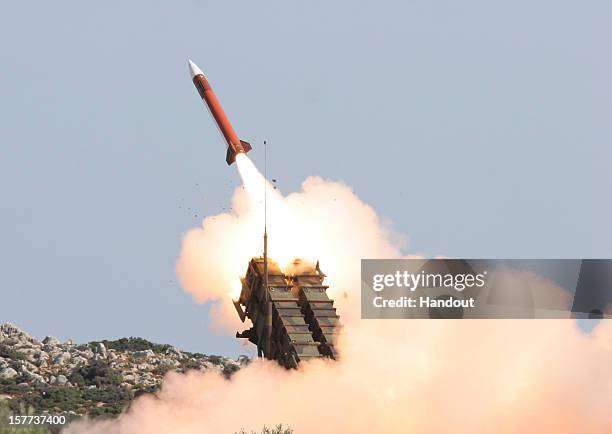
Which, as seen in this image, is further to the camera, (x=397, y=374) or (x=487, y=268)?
(x=487, y=268)

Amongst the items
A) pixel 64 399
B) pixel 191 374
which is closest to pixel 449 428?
pixel 191 374

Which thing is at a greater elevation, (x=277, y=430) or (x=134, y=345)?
(x=134, y=345)

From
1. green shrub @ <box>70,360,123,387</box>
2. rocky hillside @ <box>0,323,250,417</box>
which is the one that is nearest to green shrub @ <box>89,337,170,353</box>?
rocky hillside @ <box>0,323,250,417</box>

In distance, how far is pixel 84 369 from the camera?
10844cm

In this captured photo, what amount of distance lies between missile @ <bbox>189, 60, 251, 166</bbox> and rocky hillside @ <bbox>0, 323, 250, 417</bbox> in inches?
971

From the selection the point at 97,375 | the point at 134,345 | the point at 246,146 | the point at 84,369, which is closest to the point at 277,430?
the point at 246,146

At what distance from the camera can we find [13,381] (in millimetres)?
104938

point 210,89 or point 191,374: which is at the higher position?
point 210,89

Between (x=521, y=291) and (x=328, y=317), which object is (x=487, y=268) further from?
(x=328, y=317)

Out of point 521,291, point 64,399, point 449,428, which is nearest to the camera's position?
point 449,428

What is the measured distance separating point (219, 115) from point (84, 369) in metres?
35.0

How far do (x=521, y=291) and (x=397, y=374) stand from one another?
7.74 meters

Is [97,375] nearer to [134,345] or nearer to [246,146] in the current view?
[134,345]

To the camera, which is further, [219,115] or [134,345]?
[134,345]
